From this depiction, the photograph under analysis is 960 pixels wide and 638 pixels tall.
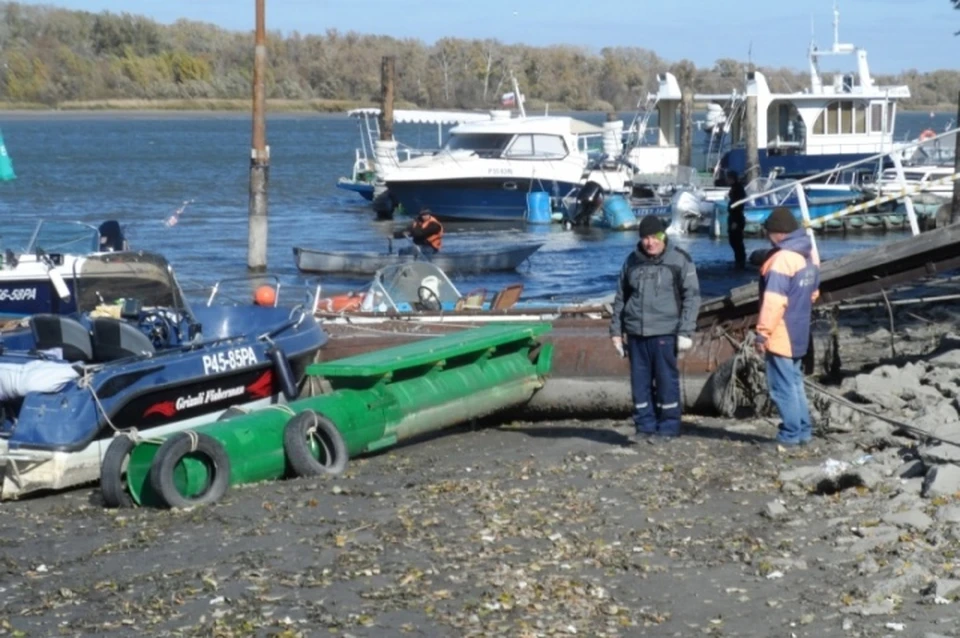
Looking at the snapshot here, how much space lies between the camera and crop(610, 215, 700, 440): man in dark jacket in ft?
33.8

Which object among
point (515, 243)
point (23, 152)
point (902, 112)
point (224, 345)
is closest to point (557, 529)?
point (224, 345)

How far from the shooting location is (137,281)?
12953 mm

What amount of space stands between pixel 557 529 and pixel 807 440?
101 inches

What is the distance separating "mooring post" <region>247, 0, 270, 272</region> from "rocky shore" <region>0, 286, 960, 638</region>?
13855 mm

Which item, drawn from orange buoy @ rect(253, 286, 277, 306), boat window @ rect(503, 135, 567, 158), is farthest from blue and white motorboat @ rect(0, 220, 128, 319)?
boat window @ rect(503, 135, 567, 158)

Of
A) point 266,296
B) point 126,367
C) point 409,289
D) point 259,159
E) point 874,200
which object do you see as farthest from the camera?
point 259,159

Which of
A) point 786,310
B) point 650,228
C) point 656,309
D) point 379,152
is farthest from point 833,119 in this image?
point 786,310

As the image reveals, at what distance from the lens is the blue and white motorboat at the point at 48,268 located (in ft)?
46.4

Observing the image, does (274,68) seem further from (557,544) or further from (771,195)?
(557,544)

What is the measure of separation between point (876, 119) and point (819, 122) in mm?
1927

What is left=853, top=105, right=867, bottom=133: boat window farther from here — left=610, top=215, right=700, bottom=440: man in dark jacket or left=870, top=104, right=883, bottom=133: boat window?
left=610, top=215, right=700, bottom=440: man in dark jacket

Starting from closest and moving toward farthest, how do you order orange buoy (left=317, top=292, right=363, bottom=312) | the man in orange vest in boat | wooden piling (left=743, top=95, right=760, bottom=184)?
orange buoy (left=317, top=292, right=363, bottom=312) < the man in orange vest in boat < wooden piling (left=743, top=95, right=760, bottom=184)

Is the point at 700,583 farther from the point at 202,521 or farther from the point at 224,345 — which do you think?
the point at 224,345

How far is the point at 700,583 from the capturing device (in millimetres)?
7375
